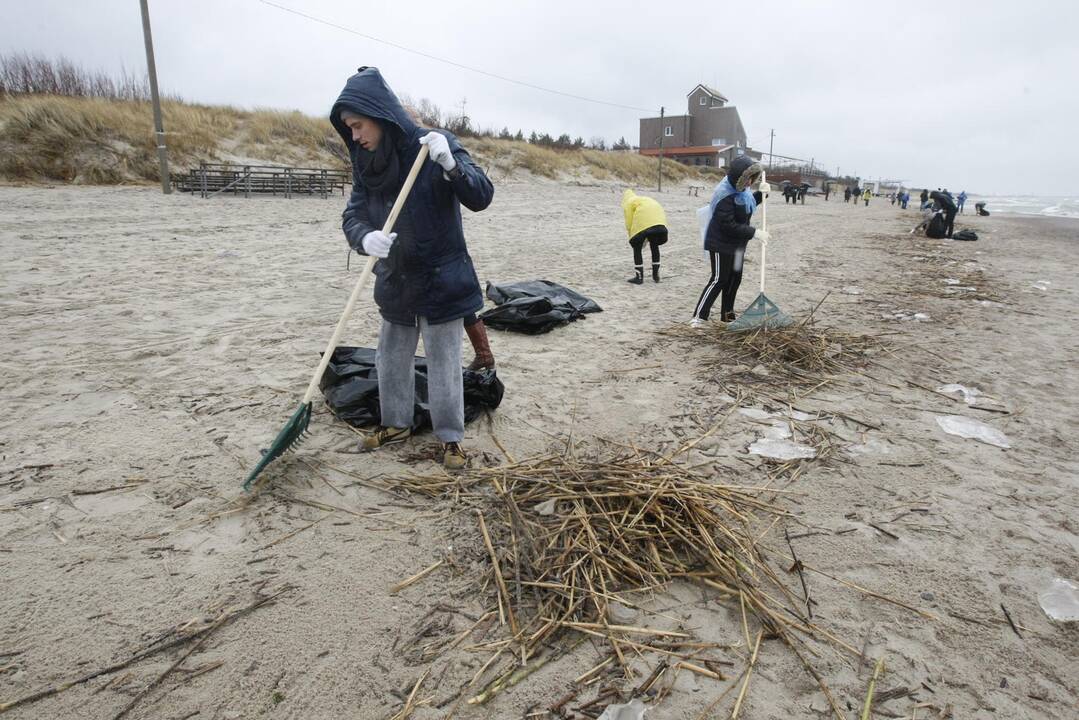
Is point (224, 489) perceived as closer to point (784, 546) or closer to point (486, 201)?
point (486, 201)

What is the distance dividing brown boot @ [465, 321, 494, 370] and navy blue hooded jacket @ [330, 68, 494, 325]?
49.4 inches

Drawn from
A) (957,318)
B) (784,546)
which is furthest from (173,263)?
(957,318)

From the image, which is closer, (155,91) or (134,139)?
(155,91)

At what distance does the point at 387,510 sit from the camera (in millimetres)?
2562

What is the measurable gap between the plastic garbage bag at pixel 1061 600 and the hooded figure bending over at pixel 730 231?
3.58 m

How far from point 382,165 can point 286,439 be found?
1.32 m

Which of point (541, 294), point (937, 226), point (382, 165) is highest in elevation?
point (382, 165)

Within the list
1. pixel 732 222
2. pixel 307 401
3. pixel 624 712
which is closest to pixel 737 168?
pixel 732 222

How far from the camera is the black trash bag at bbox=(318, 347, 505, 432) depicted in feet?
10.9

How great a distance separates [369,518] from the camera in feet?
8.20

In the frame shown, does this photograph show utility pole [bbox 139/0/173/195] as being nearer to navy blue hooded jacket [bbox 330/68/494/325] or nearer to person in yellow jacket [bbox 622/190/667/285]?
person in yellow jacket [bbox 622/190/667/285]

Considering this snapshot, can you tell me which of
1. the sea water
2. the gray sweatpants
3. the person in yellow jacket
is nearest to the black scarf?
the gray sweatpants

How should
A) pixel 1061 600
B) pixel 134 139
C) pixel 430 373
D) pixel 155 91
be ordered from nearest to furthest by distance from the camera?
pixel 1061 600, pixel 430 373, pixel 155 91, pixel 134 139

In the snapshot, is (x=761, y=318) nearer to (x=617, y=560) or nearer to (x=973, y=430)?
(x=973, y=430)
